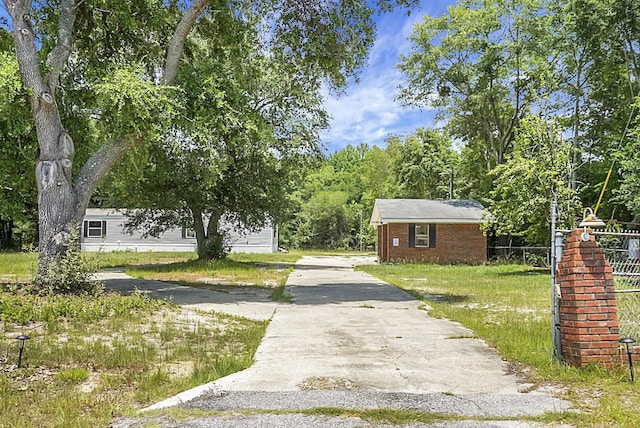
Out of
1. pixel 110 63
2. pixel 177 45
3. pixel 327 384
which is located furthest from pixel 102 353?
pixel 110 63

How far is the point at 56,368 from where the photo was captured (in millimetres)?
5172

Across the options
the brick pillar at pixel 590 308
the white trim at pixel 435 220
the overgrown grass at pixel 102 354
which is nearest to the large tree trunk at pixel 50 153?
the overgrown grass at pixel 102 354

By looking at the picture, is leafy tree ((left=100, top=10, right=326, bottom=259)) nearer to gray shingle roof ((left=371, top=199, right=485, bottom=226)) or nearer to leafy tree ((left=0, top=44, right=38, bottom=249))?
leafy tree ((left=0, top=44, right=38, bottom=249))

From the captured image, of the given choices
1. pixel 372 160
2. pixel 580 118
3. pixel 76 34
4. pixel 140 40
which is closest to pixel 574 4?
pixel 580 118

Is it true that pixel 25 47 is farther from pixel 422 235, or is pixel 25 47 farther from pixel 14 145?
pixel 422 235

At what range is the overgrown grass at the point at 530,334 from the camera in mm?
4087

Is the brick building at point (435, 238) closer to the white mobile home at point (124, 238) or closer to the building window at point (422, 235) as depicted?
the building window at point (422, 235)

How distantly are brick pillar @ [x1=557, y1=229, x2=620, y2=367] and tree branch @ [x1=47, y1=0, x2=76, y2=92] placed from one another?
983cm

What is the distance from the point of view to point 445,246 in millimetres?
→ 26406

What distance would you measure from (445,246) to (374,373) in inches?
866

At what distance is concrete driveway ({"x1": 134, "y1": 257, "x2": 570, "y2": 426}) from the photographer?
4199 mm

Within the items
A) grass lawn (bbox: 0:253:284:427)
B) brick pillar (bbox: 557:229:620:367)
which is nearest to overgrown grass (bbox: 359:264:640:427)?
brick pillar (bbox: 557:229:620:367)

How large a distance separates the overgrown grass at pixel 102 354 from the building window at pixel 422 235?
60.7ft

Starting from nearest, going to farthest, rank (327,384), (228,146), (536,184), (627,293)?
(327,384), (627,293), (228,146), (536,184)
